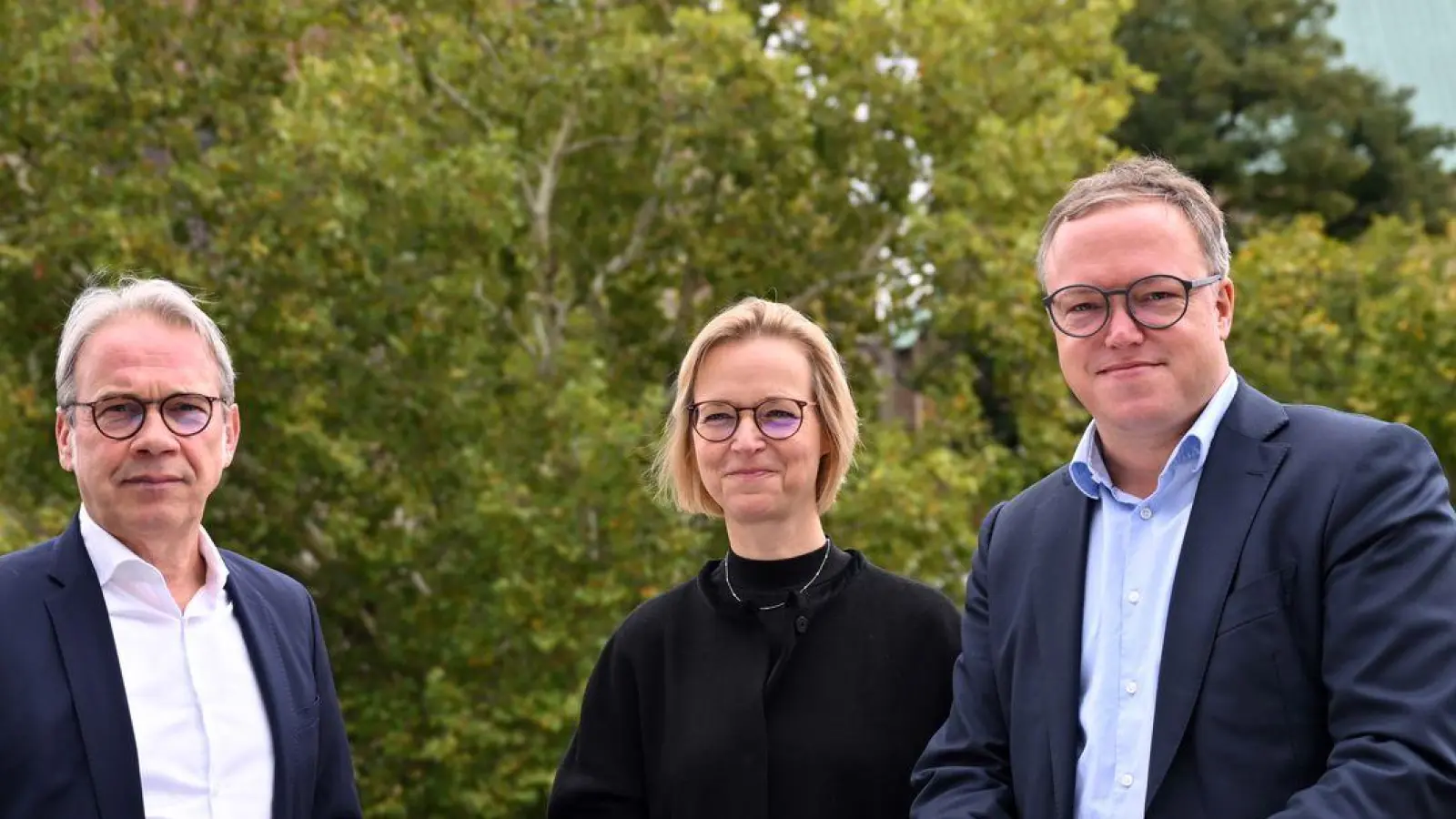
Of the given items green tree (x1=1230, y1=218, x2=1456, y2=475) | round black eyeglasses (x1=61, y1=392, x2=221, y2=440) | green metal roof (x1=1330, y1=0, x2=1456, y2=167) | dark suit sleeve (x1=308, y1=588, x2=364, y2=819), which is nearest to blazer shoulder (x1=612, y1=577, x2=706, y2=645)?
dark suit sleeve (x1=308, y1=588, x2=364, y2=819)

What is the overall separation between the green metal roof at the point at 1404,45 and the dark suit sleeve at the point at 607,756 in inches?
1802

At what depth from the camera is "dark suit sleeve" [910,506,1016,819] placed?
3.48 meters

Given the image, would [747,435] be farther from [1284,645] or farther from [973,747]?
[1284,645]

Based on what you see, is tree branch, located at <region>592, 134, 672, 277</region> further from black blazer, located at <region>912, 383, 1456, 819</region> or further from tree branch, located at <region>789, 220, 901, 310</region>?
black blazer, located at <region>912, 383, 1456, 819</region>

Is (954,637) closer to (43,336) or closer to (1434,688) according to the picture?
(1434,688)

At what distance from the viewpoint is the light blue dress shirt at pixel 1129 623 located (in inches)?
128

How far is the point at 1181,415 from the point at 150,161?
10.1 m

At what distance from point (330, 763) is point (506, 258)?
9395mm

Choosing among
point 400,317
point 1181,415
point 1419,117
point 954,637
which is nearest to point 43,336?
point 400,317

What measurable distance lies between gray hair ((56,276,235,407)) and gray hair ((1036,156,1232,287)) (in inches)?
70.1

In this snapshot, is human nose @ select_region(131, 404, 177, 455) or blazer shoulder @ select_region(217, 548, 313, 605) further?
blazer shoulder @ select_region(217, 548, 313, 605)

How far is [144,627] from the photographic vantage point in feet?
12.4

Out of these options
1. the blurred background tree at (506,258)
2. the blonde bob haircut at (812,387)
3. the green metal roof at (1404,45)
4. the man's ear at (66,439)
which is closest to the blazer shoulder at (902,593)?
the blonde bob haircut at (812,387)

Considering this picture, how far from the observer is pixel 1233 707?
3.14m
